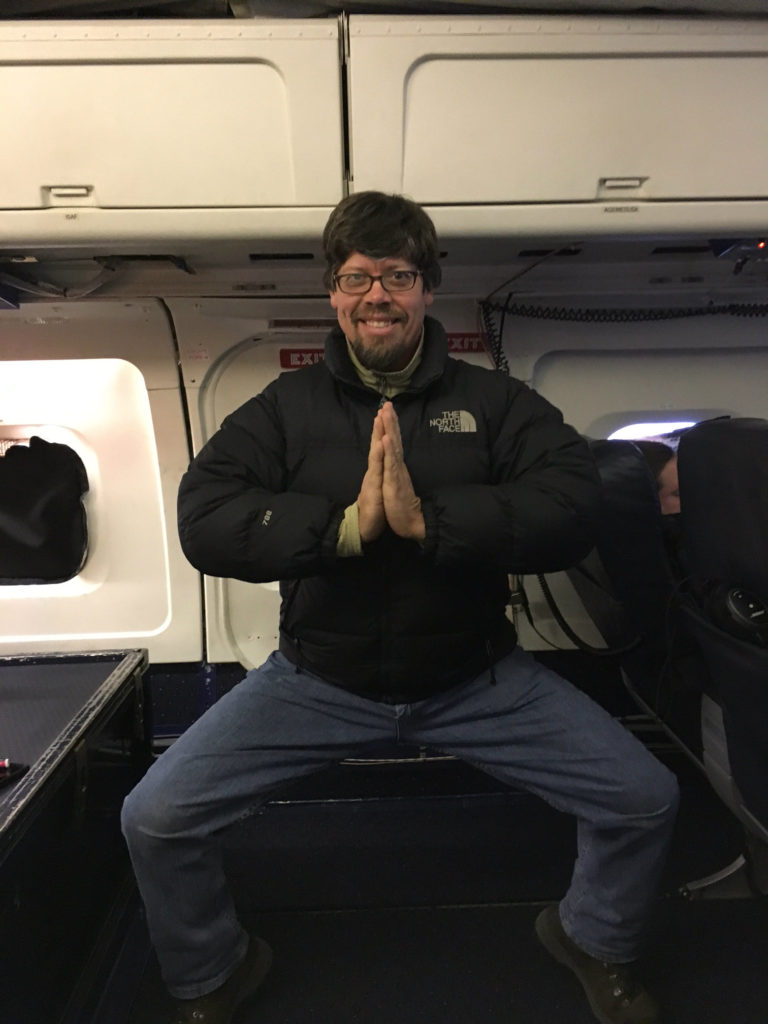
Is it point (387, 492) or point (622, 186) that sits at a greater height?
point (622, 186)

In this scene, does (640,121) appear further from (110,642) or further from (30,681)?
(110,642)


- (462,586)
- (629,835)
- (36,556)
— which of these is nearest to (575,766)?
(629,835)

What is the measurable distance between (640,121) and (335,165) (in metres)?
0.77

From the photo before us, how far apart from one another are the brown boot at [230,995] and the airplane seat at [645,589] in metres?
1.34

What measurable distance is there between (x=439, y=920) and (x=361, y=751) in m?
0.67

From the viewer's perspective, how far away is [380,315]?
1.63 m

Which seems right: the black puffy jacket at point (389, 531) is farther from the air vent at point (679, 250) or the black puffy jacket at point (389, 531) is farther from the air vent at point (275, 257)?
the air vent at point (679, 250)

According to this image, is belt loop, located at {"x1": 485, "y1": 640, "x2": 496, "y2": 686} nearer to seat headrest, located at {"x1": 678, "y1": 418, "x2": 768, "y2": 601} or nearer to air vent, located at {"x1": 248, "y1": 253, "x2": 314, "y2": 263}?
seat headrest, located at {"x1": 678, "y1": 418, "x2": 768, "y2": 601}

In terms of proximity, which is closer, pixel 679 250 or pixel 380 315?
pixel 380 315

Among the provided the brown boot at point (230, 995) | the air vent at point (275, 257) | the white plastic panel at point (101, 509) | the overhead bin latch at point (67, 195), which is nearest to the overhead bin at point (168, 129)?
the overhead bin latch at point (67, 195)

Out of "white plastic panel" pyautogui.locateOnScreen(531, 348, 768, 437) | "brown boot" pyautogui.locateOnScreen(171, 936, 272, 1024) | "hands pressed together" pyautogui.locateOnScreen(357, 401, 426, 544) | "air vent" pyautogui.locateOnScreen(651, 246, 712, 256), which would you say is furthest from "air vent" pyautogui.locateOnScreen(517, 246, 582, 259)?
"brown boot" pyautogui.locateOnScreen(171, 936, 272, 1024)

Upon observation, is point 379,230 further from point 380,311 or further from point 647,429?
point 647,429

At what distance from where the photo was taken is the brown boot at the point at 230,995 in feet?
5.03

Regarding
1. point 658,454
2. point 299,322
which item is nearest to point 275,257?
point 299,322
